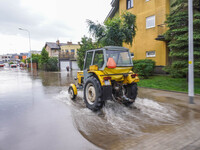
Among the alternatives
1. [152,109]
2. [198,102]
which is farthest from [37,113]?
[198,102]

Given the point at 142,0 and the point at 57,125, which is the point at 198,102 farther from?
the point at 142,0

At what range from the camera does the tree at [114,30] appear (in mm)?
11039

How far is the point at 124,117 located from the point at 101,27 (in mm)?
8136

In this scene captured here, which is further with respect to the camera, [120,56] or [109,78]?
[120,56]

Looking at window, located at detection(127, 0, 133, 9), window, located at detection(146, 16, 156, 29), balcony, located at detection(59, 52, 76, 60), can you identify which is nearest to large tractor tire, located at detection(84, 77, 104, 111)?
window, located at detection(146, 16, 156, 29)

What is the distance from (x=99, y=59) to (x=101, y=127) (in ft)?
8.26

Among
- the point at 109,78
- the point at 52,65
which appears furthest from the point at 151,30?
the point at 52,65

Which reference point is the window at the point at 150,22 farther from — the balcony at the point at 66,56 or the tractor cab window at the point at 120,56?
the balcony at the point at 66,56

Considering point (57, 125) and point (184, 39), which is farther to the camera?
point (184, 39)

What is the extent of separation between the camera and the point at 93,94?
5656 millimetres

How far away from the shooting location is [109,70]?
5.49 metres

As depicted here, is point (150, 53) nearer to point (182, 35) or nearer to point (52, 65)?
point (182, 35)

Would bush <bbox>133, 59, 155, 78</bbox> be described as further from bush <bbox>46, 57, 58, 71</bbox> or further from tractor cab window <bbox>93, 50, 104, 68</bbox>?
bush <bbox>46, 57, 58, 71</bbox>

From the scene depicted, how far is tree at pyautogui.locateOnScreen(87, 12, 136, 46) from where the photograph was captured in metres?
11.0
